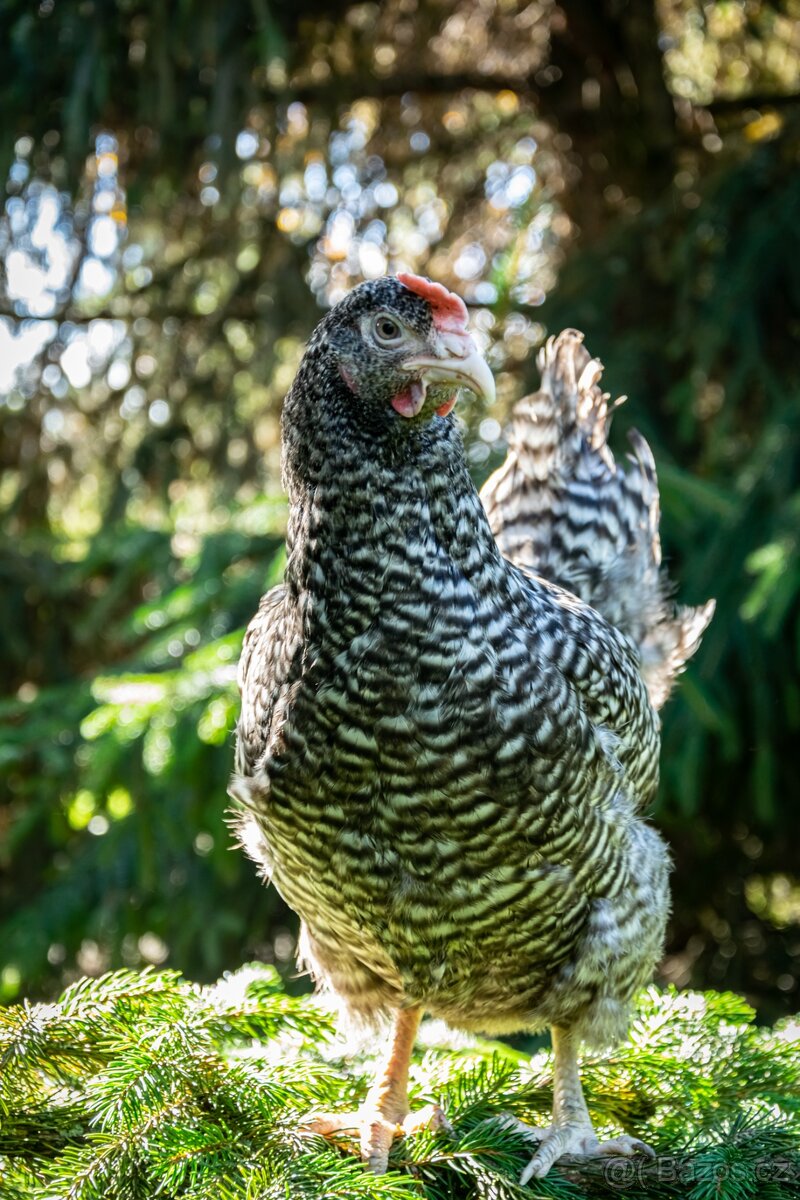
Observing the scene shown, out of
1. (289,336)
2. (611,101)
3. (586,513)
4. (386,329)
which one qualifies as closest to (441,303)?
(386,329)

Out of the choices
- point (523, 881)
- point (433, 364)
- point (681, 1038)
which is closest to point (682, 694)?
point (681, 1038)

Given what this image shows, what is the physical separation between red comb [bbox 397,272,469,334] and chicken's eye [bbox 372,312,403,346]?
0.07 meters

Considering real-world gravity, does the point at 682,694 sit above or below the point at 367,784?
below

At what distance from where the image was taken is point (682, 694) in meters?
4.38

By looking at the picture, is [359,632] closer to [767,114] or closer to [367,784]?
[367,784]

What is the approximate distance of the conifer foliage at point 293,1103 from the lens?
1954 millimetres

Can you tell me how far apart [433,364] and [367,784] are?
2.68 feet

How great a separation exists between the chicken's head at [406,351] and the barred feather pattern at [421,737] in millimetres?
37

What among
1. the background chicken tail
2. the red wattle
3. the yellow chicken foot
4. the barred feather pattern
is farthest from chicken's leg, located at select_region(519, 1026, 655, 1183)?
the red wattle

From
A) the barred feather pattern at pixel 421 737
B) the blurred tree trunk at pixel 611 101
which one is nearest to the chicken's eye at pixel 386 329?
the barred feather pattern at pixel 421 737

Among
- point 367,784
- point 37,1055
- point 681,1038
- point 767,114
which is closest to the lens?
point 37,1055

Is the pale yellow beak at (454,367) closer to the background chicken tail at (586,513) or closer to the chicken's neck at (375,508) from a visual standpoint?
the chicken's neck at (375,508)

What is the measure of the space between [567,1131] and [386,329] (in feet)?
5.50

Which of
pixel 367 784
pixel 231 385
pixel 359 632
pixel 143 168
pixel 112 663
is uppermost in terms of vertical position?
pixel 143 168
